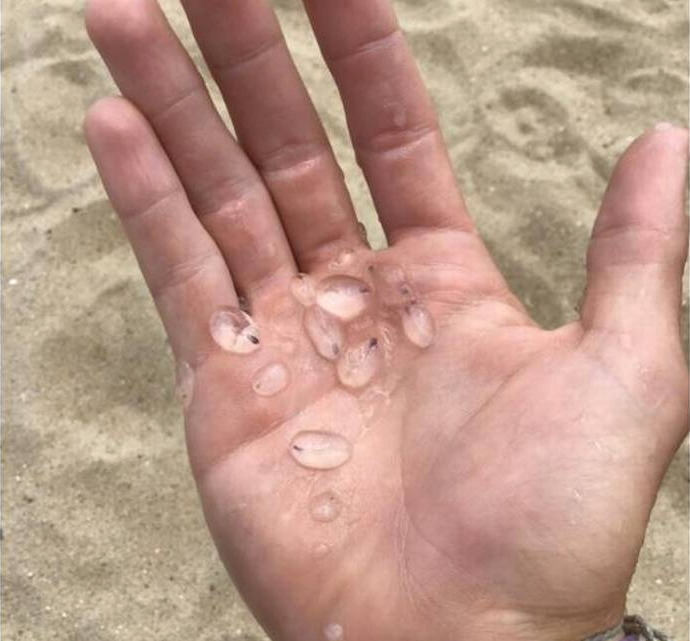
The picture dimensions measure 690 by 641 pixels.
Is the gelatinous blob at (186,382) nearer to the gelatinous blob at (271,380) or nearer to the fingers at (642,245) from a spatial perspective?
the gelatinous blob at (271,380)

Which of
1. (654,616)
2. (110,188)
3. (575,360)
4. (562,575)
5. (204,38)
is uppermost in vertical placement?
(204,38)

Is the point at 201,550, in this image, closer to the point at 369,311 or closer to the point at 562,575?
the point at 369,311

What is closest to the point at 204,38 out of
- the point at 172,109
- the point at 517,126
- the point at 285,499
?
the point at 172,109

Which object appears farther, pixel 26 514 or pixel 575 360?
pixel 26 514

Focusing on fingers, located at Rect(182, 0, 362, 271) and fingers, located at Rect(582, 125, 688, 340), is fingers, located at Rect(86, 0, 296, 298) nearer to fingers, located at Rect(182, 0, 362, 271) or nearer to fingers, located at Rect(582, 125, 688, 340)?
fingers, located at Rect(182, 0, 362, 271)

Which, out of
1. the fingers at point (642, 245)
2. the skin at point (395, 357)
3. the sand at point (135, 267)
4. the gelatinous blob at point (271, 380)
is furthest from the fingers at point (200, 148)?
the sand at point (135, 267)

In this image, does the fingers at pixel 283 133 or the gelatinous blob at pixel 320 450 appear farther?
the fingers at pixel 283 133
